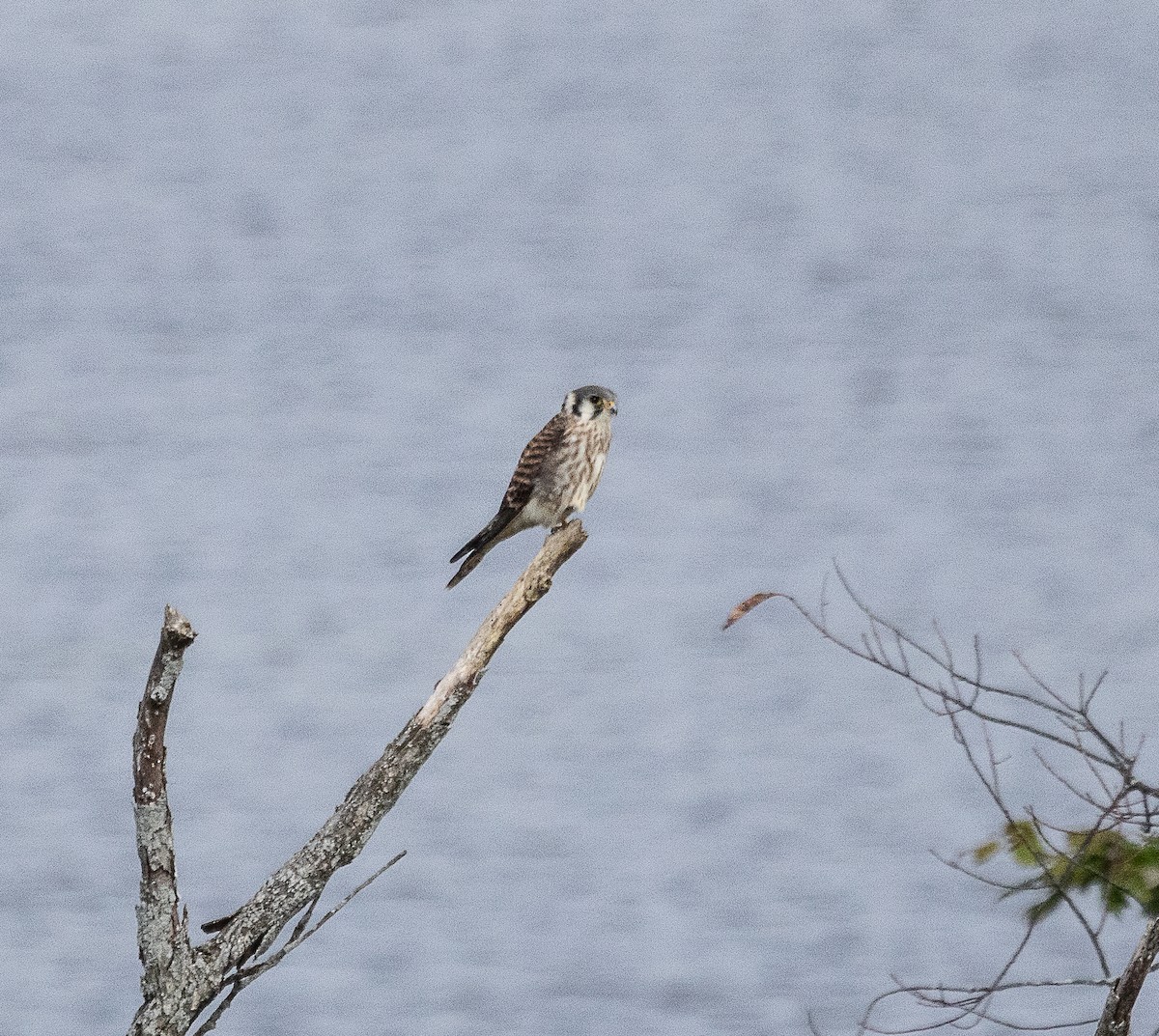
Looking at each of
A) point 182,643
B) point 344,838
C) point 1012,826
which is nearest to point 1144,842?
point 1012,826

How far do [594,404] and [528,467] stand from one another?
9.9 inches

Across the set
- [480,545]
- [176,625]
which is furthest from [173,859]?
[480,545]

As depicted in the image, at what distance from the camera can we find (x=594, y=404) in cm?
393

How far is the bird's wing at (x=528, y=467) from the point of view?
12.6 feet

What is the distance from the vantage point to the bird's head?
12.8ft

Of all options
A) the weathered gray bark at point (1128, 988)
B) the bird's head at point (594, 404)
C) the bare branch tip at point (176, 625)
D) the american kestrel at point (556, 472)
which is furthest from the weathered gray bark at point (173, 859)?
the bird's head at point (594, 404)

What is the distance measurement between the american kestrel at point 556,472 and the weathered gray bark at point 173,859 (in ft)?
4.69

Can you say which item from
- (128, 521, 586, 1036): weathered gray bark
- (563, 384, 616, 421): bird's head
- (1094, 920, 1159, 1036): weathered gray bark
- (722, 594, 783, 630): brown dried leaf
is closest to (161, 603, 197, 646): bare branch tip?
(128, 521, 586, 1036): weathered gray bark

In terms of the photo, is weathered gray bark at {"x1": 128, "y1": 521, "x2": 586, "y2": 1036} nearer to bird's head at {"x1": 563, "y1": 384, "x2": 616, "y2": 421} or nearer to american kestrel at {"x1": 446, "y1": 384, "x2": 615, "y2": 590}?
american kestrel at {"x1": 446, "y1": 384, "x2": 615, "y2": 590}

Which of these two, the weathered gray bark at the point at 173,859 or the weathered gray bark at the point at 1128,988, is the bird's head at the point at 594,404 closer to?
the weathered gray bark at the point at 173,859

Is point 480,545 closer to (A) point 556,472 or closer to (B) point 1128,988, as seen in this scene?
(A) point 556,472

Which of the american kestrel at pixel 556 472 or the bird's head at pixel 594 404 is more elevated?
the bird's head at pixel 594 404

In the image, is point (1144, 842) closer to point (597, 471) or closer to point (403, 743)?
point (403, 743)

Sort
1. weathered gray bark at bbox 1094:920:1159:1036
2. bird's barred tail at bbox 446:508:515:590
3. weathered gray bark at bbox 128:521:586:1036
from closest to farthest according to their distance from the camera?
1. weathered gray bark at bbox 1094:920:1159:1036
2. weathered gray bark at bbox 128:521:586:1036
3. bird's barred tail at bbox 446:508:515:590
